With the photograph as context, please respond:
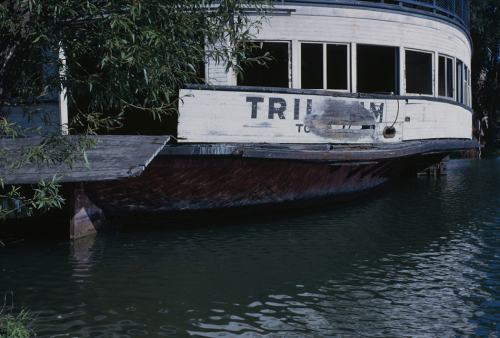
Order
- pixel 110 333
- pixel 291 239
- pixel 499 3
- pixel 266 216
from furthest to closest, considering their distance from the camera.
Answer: pixel 499 3 → pixel 266 216 → pixel 291 239 → pixel 110 333

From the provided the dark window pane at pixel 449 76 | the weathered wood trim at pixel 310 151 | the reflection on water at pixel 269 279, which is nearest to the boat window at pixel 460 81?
the dark window pane at pixel 449 76

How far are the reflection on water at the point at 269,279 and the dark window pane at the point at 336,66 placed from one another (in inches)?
246

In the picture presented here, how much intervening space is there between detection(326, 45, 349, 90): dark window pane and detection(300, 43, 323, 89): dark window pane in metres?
0.28

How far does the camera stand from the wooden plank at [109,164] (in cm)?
635

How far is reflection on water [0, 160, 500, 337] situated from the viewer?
4.27 m

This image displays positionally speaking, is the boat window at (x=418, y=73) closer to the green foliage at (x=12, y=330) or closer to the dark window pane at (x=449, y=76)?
the dark window pane at (x=449, y=76)

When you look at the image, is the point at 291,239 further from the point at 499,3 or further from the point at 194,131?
the point at 499,3

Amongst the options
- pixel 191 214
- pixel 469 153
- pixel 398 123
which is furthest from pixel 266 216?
pixel 469 153

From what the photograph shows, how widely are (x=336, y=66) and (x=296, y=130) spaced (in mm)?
7338

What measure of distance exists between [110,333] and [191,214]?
449 centimetres

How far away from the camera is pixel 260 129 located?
814 centimetres

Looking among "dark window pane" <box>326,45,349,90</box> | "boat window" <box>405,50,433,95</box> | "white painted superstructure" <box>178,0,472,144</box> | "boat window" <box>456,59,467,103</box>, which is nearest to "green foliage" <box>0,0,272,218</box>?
"white painted superstructure" <box>178,0,472,144</box>

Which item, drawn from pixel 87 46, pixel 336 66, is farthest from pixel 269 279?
pixel 336 66

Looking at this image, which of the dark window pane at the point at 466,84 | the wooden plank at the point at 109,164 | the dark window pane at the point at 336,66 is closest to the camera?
the wooden plank at the point at 109,164
